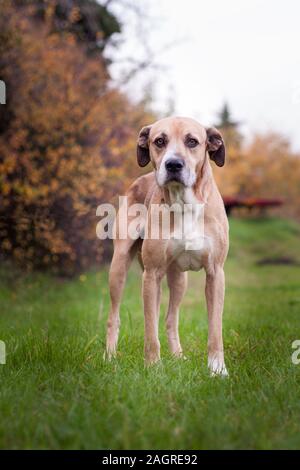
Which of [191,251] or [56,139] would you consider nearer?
[191,251]

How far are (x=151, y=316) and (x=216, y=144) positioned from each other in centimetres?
150

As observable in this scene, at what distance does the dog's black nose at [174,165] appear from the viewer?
13.8 ft

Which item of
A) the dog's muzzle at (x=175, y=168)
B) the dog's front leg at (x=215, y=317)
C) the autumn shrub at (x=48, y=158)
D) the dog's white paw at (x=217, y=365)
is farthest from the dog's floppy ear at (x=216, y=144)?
the autumn shrub at (x=48, y=158)

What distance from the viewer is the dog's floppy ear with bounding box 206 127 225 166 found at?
15.5ft

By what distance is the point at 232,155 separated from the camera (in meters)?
39.7

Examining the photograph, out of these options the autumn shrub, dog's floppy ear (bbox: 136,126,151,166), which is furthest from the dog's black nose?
the autumn shrub

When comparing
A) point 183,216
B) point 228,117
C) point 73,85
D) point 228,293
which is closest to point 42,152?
point 73,85

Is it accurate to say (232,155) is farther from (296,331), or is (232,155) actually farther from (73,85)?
(296,331)

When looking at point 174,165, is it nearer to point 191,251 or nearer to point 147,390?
point 191,251

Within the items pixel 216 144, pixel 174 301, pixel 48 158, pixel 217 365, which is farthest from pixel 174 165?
pixel 48 158

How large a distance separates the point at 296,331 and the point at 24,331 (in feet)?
8.62

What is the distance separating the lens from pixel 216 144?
476 cm

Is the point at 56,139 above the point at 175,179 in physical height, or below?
above

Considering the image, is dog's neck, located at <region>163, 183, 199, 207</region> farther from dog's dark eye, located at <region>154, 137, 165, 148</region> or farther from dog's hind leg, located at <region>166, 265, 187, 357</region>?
dog's hind leg, located at <region>166, 265, 187, 357</region>
